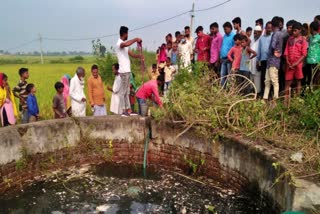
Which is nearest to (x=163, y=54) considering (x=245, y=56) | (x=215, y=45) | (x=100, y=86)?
(x=215, y=45)

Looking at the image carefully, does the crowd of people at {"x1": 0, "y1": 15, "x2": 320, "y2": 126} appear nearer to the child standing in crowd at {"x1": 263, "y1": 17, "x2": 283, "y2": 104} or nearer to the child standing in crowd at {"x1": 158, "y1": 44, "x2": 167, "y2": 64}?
the child standing in crowd at {"x1": 263, "y1": 17, "x2": 283, "y2": 104}

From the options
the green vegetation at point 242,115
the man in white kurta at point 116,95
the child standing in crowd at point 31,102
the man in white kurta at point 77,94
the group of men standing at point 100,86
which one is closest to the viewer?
the green vegetation at point 242,115

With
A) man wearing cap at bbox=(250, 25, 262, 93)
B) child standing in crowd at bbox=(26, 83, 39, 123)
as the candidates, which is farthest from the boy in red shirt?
child standing in crowd at bbox=(26, 83, 39, 123)

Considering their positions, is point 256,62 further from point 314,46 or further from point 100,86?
point 100,86

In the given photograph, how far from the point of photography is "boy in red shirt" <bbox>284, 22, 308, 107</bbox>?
6500 millimetres

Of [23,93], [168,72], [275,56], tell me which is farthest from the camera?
[168,72]

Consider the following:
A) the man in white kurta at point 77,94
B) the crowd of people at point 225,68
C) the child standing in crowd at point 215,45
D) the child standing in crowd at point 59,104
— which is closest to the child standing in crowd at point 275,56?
the crowd of people at point 225,68

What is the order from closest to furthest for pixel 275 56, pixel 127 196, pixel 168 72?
pixel 127 196
pixel 275 56
pixel 168 72

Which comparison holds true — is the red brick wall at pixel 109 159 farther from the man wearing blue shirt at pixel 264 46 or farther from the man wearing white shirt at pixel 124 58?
the man wearing blue shirt at pixel 264 46

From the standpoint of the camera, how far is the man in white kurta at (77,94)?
733cm

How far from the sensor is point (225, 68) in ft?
26.4

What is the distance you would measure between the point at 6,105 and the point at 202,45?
188 inches

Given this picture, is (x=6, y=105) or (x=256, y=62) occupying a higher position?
(x=256, y=62)

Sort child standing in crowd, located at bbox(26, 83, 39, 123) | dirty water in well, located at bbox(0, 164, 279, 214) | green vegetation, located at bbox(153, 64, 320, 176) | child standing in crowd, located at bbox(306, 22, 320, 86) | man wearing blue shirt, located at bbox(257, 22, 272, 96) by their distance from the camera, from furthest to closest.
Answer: man wearing blue shirt, located at bbox(257, 22, 272, 96)
child standing in crowd, located at bbox(26, 83, 39, 123)
child standing in crowd, located at bbox(306, 22, 320, 86)
dirty water in well, located at bbox(0, 164, 279, 214)
green vegetation, located at bbox(153, 64, 320, 176)
